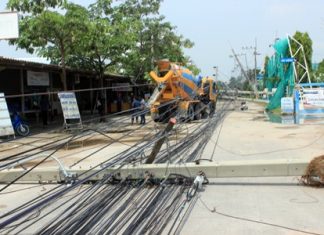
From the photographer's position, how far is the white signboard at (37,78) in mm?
29312

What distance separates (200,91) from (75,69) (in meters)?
7.68

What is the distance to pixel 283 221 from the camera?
6984 millimetres

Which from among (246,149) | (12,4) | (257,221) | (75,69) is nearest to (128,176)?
(257,221)

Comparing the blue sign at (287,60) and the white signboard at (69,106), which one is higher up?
the blue sign at (287,60)

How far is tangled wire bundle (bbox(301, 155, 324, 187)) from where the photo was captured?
29.3 ft

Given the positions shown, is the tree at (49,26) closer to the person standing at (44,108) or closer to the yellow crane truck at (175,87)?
the person standing at (44,108)

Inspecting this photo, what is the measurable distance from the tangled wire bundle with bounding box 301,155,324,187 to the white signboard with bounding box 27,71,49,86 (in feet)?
73.6

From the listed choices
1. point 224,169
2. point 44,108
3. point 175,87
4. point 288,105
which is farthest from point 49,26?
point 224,169

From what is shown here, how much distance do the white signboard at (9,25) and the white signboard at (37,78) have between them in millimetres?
7726

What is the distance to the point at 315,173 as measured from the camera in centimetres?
902

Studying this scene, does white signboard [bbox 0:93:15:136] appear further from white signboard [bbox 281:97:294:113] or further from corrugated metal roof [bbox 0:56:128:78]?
white signboard [bbox 281:97:294:113]

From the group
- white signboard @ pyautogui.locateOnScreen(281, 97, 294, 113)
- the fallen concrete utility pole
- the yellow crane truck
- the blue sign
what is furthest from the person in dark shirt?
the fallen concrete utility pole

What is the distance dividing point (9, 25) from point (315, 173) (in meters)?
15.9

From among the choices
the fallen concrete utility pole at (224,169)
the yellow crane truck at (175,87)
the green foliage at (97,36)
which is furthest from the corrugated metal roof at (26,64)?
the fallen concrete utility pole at (224,169)
